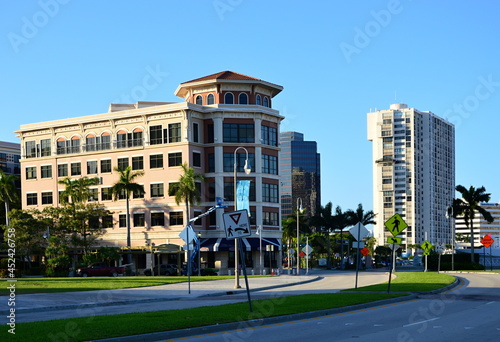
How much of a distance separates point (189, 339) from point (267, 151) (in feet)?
212

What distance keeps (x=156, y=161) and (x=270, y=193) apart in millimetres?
13756

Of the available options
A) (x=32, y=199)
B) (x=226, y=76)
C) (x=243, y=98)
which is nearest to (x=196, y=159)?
(x=243, y=98)

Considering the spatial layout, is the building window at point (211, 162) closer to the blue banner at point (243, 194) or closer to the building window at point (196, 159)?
the building window at point (196, 159)

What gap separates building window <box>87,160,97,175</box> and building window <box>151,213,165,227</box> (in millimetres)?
10400

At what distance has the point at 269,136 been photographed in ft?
265

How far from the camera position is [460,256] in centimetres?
8212

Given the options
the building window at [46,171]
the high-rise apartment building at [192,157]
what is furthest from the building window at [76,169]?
the building window at [46,171]

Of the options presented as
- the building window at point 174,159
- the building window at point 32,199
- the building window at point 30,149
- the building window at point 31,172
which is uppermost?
the building window at point 30,149

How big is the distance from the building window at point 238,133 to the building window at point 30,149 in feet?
88.9

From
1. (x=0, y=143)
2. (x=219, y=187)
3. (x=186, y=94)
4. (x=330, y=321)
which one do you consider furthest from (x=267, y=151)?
(x=330, y=321)

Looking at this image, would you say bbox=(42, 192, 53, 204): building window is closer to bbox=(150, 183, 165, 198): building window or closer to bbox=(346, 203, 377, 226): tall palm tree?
bbox=(150, 183, 165, 198): building window

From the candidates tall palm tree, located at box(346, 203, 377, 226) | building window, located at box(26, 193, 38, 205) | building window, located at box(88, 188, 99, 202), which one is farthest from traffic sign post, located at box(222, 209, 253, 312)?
tall palm tree, located at box(346, 203, 377, 226)

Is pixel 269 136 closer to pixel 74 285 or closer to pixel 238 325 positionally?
pixel 74 285

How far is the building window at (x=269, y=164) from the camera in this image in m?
79.6
